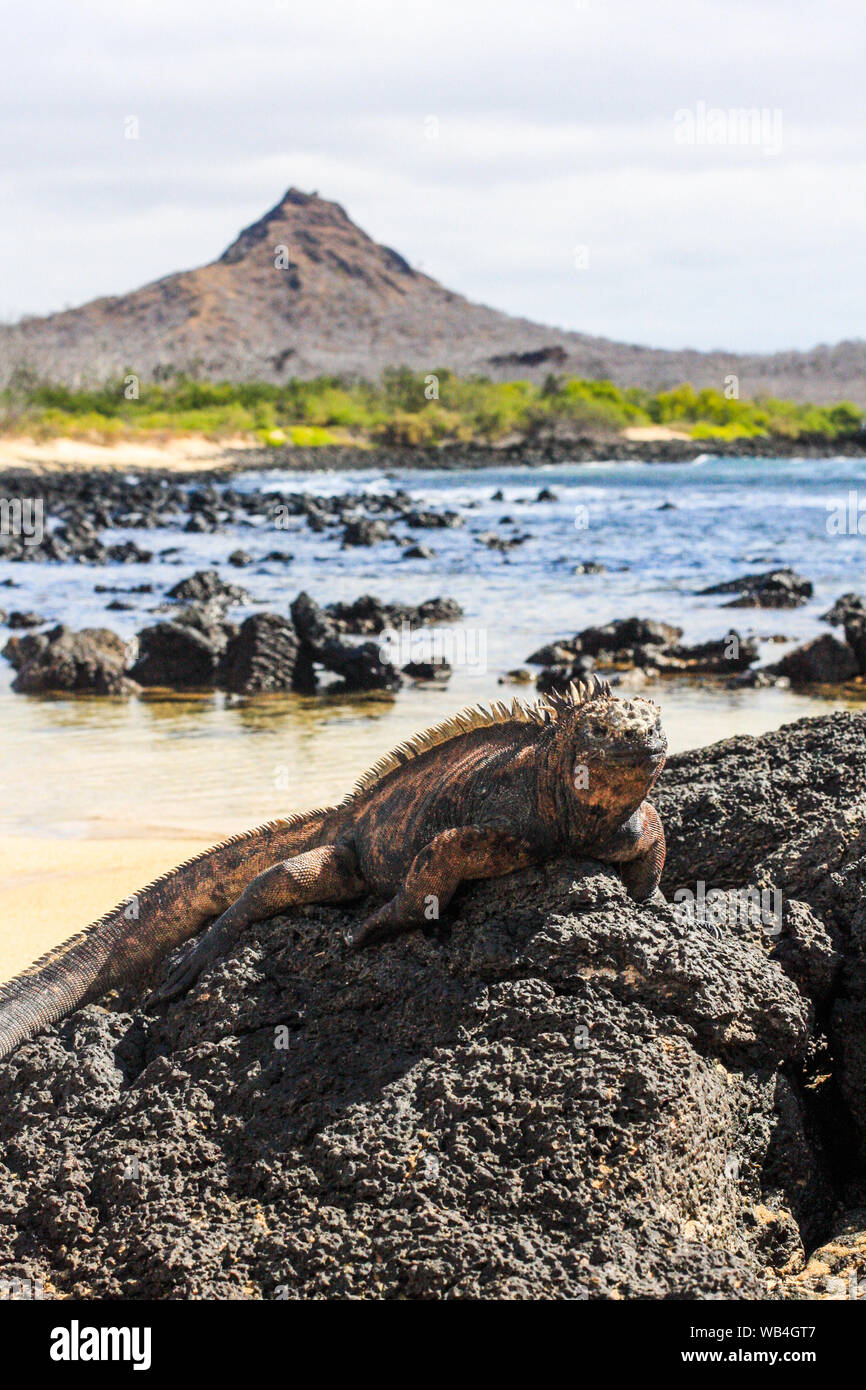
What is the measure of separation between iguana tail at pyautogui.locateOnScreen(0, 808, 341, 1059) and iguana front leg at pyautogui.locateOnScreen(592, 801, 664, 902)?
0.87 m

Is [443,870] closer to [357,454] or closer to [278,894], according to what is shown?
[278,894]

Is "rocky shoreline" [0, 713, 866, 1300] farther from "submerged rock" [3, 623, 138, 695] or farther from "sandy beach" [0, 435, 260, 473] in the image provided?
"sandy beach" [0, 435, 260, 473]

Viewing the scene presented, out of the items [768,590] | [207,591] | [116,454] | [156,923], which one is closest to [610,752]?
[156,923]

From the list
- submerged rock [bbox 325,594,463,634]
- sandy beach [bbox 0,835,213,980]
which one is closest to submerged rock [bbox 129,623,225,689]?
submerged rock [bbox 325,594,463,634]

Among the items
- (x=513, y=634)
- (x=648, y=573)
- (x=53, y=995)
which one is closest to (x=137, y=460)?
A: (x=648, y=573)

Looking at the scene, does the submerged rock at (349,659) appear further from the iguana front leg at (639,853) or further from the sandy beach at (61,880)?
the iguana front leg at (639,853)

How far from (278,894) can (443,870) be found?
53 cm

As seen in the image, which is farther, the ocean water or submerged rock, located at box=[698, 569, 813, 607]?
submerged rock, located at box=[698, 569, 813, 607]

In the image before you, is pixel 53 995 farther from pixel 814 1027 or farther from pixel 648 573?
pixel 648 573

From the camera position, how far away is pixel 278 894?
3.71m

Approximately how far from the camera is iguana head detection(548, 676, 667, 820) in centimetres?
330

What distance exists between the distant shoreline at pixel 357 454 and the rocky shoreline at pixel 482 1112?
166 feet

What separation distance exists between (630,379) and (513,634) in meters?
162

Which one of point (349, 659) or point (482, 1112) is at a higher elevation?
point (349, 659)
